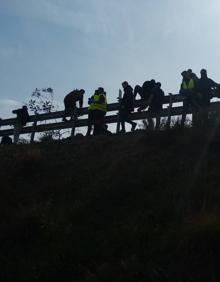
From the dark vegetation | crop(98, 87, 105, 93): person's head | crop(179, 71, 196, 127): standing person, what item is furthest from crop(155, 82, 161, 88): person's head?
the dark vegetation

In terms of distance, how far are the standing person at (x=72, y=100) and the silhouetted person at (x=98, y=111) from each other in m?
1.25

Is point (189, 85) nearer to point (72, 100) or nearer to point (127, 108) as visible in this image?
point (127, 108)

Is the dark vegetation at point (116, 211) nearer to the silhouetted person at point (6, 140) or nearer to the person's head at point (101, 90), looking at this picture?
the person's head at point (101, 90)

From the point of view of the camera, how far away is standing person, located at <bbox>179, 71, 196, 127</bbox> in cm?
1870

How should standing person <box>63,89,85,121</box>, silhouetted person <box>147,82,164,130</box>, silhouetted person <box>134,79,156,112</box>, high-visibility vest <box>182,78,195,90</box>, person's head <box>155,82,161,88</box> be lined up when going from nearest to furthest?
high-visibility vest <box>182,78,195,90</box>, silhouetted person <box>147,82,164,130</box>, person's head <box>155,82,161,88</box>, silhouetted person <box>134,79,156,112</box>, standing person <box>63,89,85,121</box>

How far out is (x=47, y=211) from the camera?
1334 centimetres

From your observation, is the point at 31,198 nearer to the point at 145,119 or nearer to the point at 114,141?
the point at 114,141

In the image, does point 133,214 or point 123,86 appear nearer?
point 133,214

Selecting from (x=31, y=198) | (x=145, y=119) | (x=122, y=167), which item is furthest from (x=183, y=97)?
(x=31, y=198)

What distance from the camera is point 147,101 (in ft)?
65.7

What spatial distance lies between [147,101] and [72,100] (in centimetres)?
319

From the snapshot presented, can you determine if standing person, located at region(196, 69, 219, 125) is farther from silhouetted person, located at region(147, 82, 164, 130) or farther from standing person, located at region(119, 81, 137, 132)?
standing person, located at region(119, 81, 137, 132)

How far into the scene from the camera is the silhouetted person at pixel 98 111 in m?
20.7

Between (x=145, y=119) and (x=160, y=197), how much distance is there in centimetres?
679
